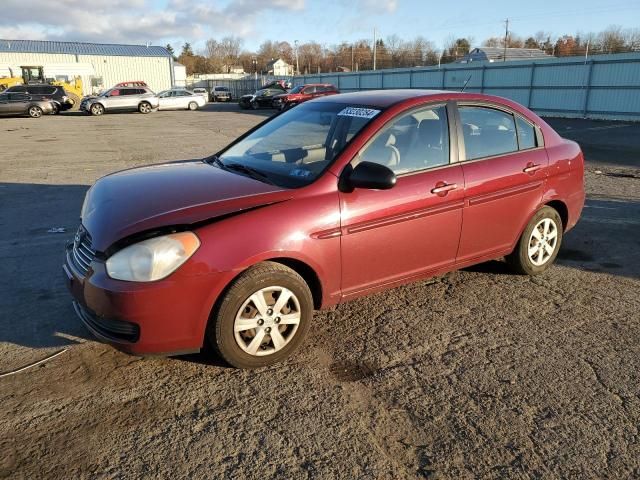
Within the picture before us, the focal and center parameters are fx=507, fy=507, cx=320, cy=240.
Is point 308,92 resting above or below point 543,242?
above

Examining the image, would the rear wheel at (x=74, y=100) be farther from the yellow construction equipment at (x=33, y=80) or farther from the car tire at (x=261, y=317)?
the car tire at (x=261, y=317)

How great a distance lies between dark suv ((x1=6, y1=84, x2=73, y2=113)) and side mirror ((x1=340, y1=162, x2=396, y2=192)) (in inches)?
1231

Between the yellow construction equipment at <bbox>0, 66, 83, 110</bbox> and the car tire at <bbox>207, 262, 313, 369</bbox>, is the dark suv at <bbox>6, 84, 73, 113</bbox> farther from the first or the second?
the car tire at <bbox>207, 262, 313, 369</bbox>

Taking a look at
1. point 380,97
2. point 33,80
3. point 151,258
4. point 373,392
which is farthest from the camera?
point 33,80

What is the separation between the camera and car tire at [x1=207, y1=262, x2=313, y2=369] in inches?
118

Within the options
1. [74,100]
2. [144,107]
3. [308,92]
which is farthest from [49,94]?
[308,92]

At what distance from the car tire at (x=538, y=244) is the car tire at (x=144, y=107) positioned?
32667mm

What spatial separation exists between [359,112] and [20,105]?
30.3 metres

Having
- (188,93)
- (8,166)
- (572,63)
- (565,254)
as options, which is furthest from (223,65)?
(565,254)

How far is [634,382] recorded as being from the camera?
308cm

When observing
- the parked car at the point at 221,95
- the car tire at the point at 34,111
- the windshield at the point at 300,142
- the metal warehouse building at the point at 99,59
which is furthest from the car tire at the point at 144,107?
the windshield at the point at 300,142

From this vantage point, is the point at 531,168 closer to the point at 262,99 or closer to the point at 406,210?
the point at 406,210

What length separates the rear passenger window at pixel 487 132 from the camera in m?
4.10

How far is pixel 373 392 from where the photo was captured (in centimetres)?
300
